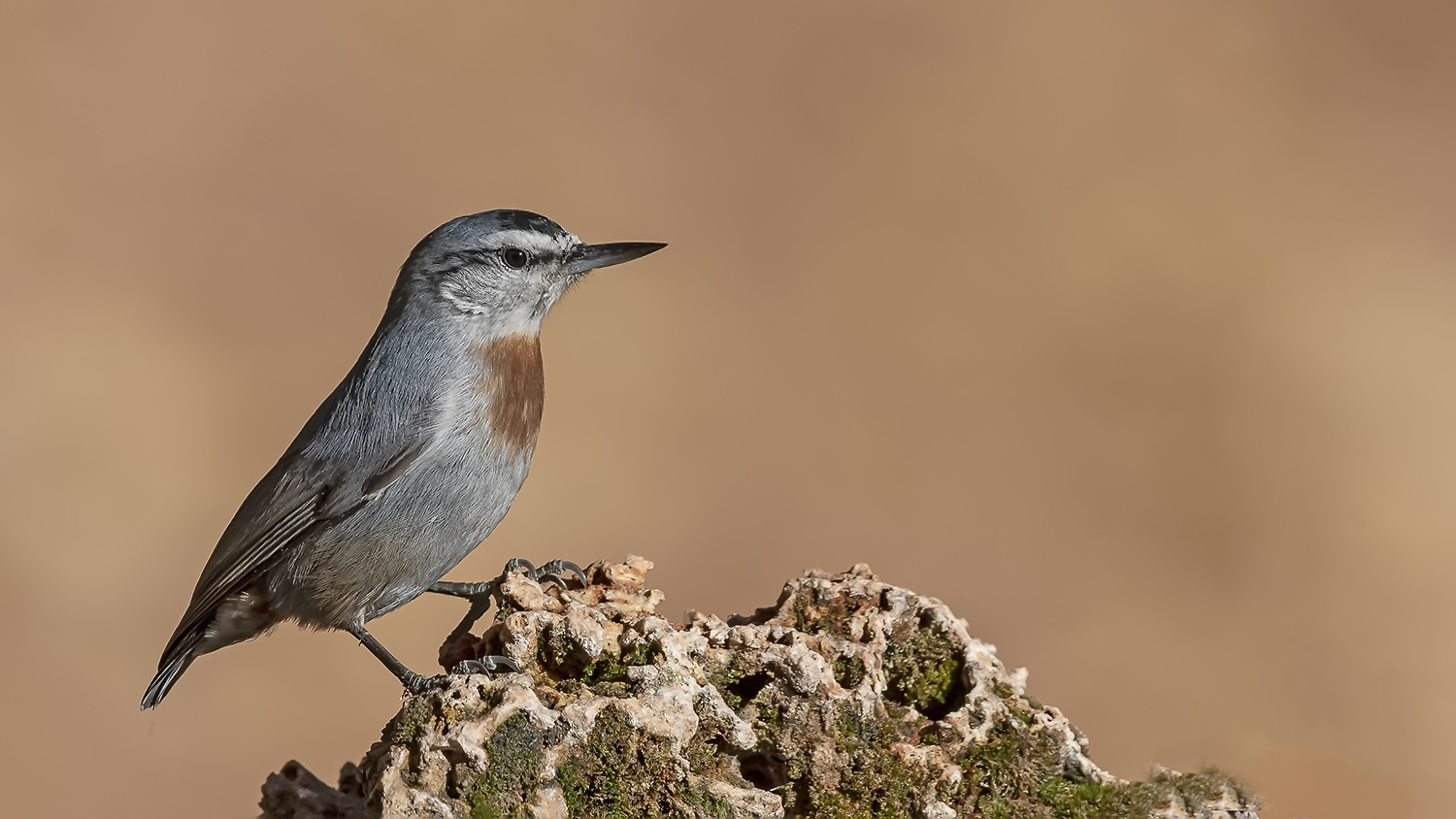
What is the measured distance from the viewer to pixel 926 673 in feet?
12.6

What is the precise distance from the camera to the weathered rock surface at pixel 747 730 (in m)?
3.27

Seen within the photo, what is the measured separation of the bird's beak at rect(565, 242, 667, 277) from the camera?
520 centimetres

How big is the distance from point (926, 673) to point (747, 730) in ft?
2.50

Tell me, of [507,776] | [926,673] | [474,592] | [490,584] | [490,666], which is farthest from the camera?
[474,592]

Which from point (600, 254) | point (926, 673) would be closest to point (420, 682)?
point (926, 673)

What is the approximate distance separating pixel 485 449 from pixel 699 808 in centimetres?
191

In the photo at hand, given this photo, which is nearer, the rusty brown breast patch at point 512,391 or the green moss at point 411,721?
the green moss at point 411,721

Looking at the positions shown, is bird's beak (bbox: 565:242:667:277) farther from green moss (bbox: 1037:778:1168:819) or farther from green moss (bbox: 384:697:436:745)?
green moss (bbox: 1037:778:1168:819)

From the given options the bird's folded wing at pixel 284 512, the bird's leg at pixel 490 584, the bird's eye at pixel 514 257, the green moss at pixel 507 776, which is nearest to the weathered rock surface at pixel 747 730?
the green moss at pixel 507 776

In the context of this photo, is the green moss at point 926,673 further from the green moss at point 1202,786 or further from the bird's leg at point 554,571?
the bird's leg at point 554,571

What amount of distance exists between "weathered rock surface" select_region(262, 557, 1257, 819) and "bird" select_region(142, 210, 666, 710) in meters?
0.81

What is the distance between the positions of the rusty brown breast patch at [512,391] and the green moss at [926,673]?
1.85 m

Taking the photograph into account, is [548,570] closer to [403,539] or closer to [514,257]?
[403,539]

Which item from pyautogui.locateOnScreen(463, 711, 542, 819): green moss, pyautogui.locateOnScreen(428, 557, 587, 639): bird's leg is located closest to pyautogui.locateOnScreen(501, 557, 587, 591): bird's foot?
pyautogui.locateOnScreen(428, 557, 587, 639): bird's leg
